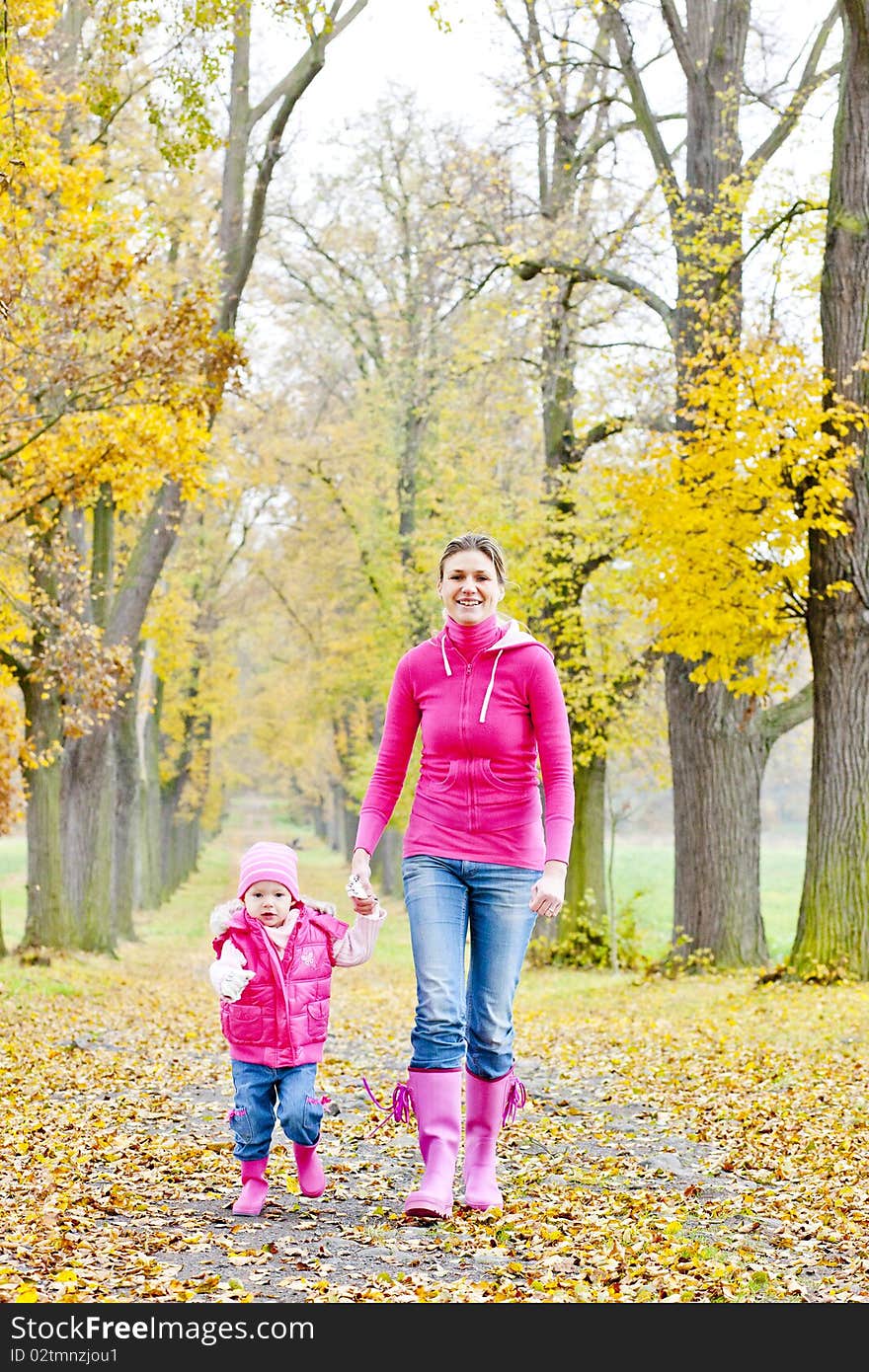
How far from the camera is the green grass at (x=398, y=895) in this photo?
89.1ft

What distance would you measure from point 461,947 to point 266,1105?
87cm

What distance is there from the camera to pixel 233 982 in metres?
4.82

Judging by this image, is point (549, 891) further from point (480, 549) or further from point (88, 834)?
point (88, 834)

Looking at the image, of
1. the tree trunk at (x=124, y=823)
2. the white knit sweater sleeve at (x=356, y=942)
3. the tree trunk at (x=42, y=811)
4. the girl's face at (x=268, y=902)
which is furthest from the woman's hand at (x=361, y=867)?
the tree trunk at (x=124, y=823)

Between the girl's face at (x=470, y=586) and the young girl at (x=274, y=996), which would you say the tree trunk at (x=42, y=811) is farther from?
the girl's face at (x=470, y=586)

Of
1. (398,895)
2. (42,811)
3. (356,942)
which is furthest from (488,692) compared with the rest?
(398,895)

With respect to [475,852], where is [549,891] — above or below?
below

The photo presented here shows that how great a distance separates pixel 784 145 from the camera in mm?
16359

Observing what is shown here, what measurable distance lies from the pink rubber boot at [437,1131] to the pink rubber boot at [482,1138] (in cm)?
13

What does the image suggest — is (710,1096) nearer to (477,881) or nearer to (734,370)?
(477,881)

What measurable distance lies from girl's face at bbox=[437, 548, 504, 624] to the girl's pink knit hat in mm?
1005

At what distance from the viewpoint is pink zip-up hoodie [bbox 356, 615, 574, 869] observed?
16.3ft
